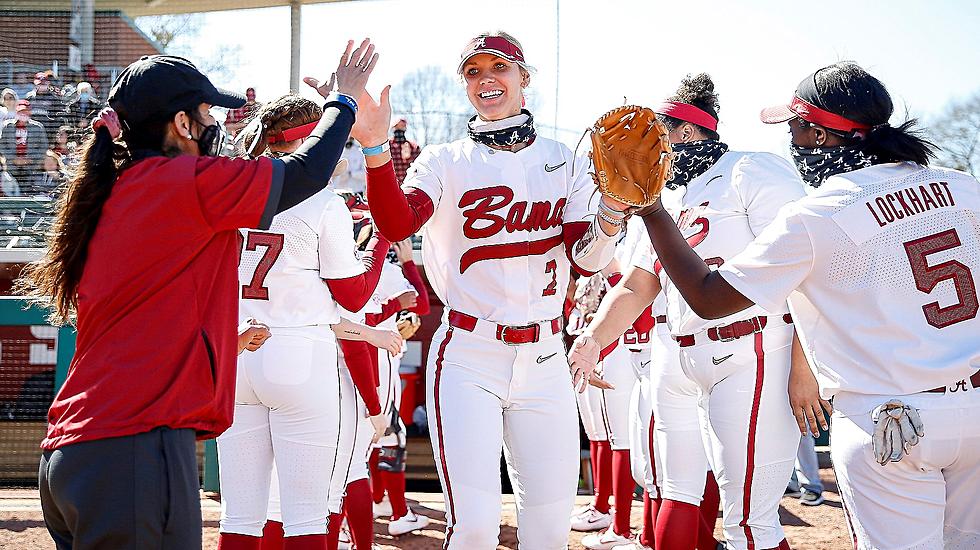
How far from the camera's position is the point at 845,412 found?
99.6 inches

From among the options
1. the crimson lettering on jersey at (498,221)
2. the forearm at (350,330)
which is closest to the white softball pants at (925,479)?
the crimson lettering on jersey at (498,221)


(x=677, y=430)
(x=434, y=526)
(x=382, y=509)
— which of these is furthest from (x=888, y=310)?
(x=382, y=509)

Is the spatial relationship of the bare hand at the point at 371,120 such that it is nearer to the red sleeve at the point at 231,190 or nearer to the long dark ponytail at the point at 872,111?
the red sleeve at the point at 231,190

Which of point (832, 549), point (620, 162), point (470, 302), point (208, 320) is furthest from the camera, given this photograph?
point (832, 549)

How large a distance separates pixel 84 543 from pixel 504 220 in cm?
187

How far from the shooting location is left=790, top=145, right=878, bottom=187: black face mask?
270cm

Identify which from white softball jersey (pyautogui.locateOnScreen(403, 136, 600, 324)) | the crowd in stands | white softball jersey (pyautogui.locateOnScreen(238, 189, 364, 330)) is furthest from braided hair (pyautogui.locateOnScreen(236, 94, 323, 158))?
the crowd in stands

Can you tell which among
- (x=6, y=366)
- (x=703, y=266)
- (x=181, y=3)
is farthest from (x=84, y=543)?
(x=181, y=3)

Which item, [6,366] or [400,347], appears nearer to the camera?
[400,347]

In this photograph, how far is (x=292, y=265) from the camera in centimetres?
364

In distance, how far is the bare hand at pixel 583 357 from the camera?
3146mm

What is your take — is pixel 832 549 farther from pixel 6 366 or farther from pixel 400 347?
pixel 6 366

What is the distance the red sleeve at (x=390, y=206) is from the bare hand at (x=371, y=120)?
103mm

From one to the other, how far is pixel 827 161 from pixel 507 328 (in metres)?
1.24
